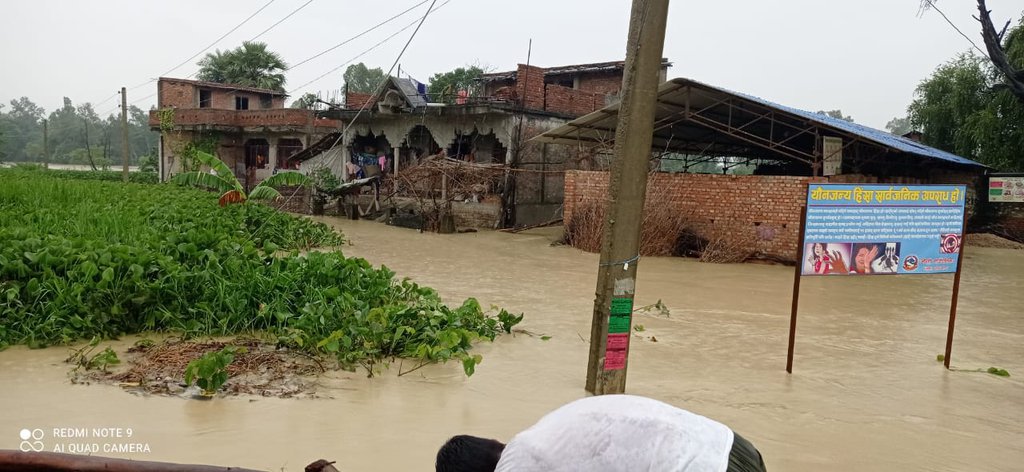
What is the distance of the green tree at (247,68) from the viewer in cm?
3759

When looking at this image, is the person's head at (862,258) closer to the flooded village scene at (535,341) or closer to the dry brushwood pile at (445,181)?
the flooded village scene at (535,341)

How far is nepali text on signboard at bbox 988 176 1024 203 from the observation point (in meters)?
18.9

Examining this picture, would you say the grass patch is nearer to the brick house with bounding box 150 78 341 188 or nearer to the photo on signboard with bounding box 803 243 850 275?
the photo on signboard with bounding box 803 243 850 275

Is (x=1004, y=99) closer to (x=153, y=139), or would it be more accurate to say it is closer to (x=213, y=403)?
(x=213, y=403)

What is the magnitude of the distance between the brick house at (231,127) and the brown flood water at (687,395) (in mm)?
22120

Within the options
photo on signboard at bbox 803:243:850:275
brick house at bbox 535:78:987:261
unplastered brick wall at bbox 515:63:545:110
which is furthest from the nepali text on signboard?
photo on signboard at bbox 803:243:850:275

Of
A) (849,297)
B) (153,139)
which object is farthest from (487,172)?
(153,139)

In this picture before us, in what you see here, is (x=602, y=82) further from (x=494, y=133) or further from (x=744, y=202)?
(x=744, y=202)

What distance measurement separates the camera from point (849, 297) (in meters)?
10.2

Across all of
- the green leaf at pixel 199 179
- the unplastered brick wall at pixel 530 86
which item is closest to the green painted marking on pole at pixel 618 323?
the green leaf at pixel 199 179

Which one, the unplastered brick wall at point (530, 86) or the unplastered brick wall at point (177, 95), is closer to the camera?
the unplastered brick wall at point (530, 86)

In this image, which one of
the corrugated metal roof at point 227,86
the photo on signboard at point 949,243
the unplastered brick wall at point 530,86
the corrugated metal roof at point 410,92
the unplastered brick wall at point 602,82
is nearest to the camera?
the photo on signboard at point 949,243

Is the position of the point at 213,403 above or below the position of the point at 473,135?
below

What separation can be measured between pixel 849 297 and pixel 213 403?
898 cm
